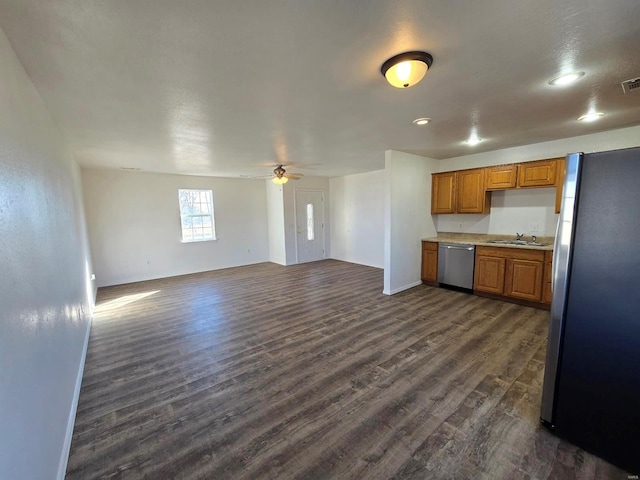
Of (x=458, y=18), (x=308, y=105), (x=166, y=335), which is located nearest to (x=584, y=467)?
(x=458, y=18)

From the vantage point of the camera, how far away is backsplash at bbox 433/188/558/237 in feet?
14.1

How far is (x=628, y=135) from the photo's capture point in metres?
3.46

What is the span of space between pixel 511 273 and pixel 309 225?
504cm

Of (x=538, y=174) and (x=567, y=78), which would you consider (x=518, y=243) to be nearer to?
(x=538, y=174)

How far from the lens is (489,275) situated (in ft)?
14.6

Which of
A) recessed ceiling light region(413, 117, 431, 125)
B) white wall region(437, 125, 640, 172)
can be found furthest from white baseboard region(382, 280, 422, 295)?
recessed ceiling light region(413, 117, 431, 125)

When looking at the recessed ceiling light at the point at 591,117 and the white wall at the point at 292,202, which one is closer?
the recessed ceiling light at the point at 591,117

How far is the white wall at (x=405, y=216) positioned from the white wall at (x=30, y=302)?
4122 mm

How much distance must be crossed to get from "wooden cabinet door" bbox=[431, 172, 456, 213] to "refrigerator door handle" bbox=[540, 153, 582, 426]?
3527mm

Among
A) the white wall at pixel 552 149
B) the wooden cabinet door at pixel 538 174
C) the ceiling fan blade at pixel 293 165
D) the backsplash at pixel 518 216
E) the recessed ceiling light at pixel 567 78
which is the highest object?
the recessed ceiling light at pixel 567 78

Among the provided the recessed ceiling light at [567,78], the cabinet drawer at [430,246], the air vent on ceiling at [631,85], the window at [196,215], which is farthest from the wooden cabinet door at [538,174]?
the window at [196,215]

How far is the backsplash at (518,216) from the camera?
170 inches

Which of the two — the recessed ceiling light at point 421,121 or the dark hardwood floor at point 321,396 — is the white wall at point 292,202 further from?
the recessed ceiling light at point 421,121

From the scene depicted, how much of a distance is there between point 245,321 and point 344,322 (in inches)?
53.9
